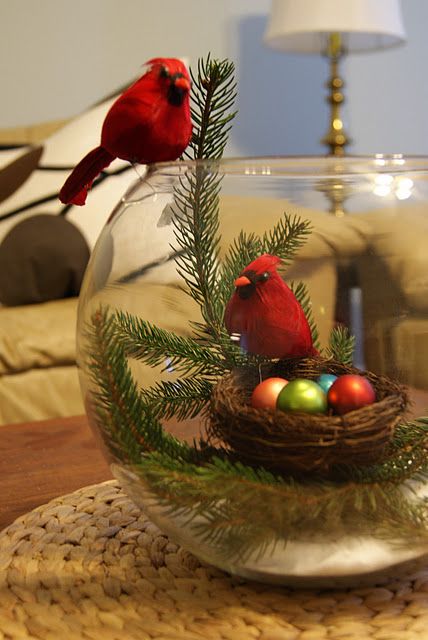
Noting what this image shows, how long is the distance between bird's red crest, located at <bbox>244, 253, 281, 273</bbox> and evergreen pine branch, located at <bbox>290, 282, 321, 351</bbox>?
1cm

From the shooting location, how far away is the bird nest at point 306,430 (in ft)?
1.13

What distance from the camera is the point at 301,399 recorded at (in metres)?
0.35

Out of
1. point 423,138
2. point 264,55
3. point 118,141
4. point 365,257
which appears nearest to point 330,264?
point 365,257

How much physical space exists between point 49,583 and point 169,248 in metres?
0.19

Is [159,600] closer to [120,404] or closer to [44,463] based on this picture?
[120,404]

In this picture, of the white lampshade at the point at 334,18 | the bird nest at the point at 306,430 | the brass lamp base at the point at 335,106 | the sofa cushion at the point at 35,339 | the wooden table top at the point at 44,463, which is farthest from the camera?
the brass lamp base at the point at 335,106

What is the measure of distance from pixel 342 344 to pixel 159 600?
16 centimetres

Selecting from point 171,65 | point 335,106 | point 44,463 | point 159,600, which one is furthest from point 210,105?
point 335,106

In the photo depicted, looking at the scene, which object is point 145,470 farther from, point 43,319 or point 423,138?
point 423,138

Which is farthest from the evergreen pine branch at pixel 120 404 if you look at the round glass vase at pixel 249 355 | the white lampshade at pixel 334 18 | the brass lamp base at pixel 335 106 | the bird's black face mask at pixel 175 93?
the brass lamp base at pixel 335 106

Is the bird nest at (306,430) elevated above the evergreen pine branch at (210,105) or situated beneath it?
situated beneath

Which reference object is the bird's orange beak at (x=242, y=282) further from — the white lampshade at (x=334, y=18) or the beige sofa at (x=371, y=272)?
the white lampshade at (x=334, y=18)

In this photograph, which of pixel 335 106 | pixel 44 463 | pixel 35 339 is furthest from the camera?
pixel 335 106

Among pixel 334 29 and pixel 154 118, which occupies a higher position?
pixel 334 29
